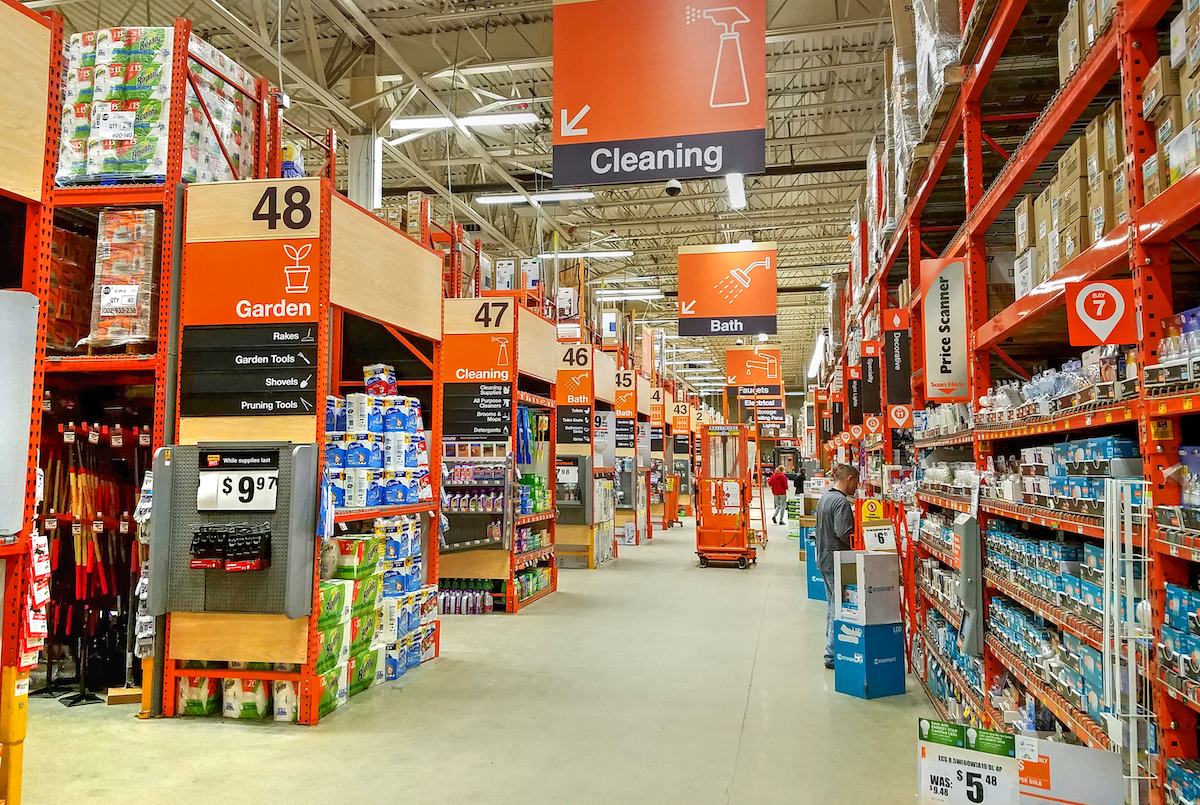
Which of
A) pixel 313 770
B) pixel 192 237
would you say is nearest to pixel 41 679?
pixel 313 770

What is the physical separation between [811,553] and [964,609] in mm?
6519

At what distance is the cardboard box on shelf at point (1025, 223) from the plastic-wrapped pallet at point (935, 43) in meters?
0.99

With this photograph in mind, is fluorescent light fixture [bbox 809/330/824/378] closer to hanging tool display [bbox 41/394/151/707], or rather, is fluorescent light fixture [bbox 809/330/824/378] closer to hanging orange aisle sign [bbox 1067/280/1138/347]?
hanging tool display [bbox 41/394/151/707]

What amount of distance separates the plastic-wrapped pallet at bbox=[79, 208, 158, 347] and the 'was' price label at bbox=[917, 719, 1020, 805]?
202 inches

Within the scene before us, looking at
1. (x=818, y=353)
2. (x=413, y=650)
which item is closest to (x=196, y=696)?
(x=413, y=650)

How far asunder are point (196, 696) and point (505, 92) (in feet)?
40.8

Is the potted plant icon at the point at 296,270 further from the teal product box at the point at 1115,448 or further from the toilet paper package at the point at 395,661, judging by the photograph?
the teal product box at the point at 1115,448

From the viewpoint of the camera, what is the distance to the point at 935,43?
4855 millimetres

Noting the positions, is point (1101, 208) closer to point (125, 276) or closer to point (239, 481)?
point (239, 481)

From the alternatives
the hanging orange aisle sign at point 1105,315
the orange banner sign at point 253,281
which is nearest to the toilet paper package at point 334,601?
the orange banner sign at point 253,281

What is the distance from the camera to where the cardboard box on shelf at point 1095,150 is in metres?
3.10

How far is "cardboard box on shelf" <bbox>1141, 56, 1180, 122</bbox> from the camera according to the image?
2469 mm

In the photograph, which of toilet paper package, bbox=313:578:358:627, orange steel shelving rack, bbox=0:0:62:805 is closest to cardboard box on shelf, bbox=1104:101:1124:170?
orange steel shelving rack, bbox=0:0:62:805

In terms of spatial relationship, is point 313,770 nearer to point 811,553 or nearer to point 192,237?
point 192,237
